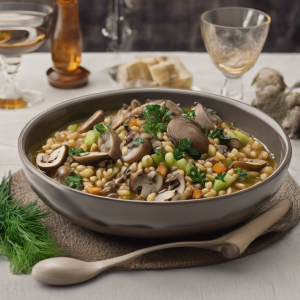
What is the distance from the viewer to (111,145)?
2.78 meters

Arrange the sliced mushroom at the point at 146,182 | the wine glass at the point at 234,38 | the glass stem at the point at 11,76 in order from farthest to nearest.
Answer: the glass stem at the point at 11,76
the wine glass at the point at 234,38
the sliced mushroom at the point at 146,182

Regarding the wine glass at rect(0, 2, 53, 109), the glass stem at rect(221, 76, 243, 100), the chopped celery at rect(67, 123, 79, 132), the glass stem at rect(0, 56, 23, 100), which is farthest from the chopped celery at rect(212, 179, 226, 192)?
the glass stem at rect(0, 56, 23, 100)

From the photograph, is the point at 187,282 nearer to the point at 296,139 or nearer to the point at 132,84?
the point at 296,139

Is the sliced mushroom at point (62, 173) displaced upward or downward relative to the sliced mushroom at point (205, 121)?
downward

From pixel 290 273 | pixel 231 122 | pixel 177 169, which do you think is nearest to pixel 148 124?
pixel 177 169

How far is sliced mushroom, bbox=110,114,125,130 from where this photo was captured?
3100mm

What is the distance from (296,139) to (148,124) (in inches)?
62.8

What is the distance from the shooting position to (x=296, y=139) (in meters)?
3.86

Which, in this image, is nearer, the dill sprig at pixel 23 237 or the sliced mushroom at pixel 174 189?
the dill sprig at pixel 23 237

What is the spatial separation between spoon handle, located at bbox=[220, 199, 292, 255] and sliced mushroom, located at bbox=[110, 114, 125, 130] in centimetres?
118

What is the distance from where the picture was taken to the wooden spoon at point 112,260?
2.11 metres

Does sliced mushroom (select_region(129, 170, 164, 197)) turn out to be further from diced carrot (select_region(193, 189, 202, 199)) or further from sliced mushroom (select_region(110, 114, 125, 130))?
sliced mushroom (select_region(110, 114, 125, 130))

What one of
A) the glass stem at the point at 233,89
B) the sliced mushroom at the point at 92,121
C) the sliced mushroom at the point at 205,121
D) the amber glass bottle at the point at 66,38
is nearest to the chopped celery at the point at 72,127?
the sliced mushroom at the point at 92,121

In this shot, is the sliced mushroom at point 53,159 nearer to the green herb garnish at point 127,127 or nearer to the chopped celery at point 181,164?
the green herb garnish at point 127,127
